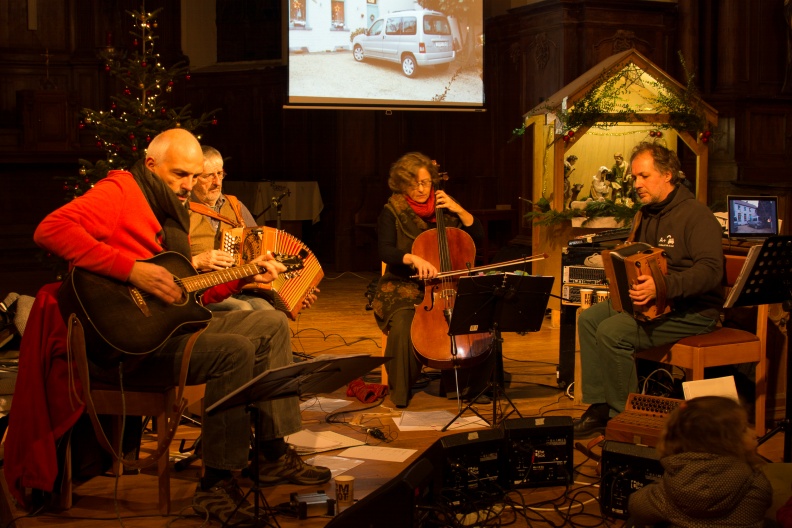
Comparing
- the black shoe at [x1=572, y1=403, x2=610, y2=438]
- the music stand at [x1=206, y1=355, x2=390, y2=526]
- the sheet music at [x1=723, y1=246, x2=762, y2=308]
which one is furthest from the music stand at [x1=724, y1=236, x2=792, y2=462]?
the music stand at [x1=206, y1=355, x2=390, y2=526]

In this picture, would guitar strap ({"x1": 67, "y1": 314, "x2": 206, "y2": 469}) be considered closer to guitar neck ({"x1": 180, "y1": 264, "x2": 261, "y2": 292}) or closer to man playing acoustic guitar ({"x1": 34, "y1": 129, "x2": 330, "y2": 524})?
man playing acoustic guitar ({"x1": 34, "y1": 129, "x2": 330, "y2": 524})

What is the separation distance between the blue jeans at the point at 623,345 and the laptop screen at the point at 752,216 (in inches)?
32.1

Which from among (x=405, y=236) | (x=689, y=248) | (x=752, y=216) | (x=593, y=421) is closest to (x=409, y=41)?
(x=405, y=236)

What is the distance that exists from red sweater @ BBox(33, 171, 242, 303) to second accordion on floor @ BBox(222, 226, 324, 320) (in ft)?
2.37

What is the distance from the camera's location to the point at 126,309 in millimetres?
3598

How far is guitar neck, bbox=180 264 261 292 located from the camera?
3746 millimetres

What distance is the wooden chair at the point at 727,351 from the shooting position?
455 centimetres

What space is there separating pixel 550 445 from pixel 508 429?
0.21 meters

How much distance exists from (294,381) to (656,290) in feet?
6.90

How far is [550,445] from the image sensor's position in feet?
13.2

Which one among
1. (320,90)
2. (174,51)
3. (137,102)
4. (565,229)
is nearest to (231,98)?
(174,51)

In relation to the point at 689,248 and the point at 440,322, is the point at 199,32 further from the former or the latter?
the point at 689,248

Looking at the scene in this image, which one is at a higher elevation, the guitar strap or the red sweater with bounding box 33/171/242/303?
the red sweater with bounding box 33/171/242/303

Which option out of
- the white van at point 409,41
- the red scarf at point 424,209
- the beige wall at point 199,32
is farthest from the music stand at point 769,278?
the beige wall at point 199,32
